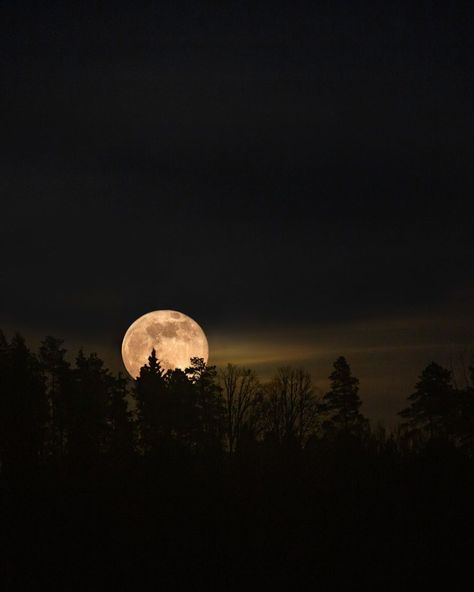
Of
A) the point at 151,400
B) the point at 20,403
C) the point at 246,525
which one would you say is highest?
the point at 151,400

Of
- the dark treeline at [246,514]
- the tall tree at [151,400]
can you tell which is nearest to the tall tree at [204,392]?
the tall tree at [151,400]

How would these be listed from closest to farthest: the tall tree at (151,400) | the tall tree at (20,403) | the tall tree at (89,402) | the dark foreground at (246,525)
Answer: the dark foreground at (246,525) → the tall tree at (20,403) → the tall tree at (89,402) → the tall tree at (151,400)

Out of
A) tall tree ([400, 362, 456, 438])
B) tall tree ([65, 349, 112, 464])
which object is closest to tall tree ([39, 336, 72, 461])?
tall tree ([65, 349, 112, 464])

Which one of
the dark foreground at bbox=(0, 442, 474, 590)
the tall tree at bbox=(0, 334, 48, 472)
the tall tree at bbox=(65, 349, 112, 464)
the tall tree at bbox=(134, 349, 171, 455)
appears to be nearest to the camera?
the dark foreground at bbox=(0, 442, 474, 590)

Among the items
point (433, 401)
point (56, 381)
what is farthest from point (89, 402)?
point (433, 401)

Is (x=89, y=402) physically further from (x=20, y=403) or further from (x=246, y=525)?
(x=246, y=525)

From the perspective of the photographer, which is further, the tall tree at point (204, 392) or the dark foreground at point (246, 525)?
the tall tree at point (204, 392)

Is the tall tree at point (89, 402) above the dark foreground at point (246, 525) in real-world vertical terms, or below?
above

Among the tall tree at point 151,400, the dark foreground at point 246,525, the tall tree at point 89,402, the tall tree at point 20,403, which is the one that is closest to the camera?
the dark foreground at point 246,525

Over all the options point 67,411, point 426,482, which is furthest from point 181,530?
point 67,411

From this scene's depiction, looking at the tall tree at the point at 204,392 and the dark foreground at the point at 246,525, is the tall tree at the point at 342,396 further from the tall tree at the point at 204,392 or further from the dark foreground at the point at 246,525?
the dark foreground at the point at 246,525

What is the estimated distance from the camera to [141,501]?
15.0 metres

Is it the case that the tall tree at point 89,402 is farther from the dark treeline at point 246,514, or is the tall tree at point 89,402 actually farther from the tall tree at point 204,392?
the dark treeline at point 246,514

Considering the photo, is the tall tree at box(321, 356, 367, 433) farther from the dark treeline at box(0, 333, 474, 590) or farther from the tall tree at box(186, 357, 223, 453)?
the dark treeline at box(0, 333, 474, 590)
